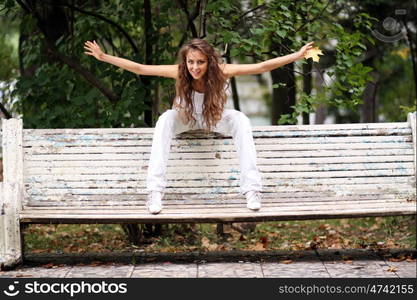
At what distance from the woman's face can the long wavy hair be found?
3 cm

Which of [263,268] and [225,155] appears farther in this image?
[225,155]

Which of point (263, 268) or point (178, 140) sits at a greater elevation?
point (178, 140)

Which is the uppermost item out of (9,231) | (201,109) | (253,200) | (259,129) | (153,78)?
(153,78)

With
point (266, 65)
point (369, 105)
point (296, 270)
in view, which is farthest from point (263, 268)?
point (369, 105)

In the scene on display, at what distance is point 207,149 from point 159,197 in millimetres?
683

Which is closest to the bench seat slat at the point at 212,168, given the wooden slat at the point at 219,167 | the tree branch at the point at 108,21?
the wooden slat at the point at 219,167

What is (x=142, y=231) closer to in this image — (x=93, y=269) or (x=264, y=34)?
(x=93, y=269)

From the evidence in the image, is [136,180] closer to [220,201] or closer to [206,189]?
[206,189]

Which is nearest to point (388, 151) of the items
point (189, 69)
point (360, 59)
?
point (189, 69)

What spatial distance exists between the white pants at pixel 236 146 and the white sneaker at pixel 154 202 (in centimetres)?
4

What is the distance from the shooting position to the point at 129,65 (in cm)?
543

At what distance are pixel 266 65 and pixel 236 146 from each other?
0.65 m

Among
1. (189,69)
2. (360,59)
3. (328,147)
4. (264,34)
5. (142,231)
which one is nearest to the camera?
(189,69)

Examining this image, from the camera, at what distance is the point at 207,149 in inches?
225
